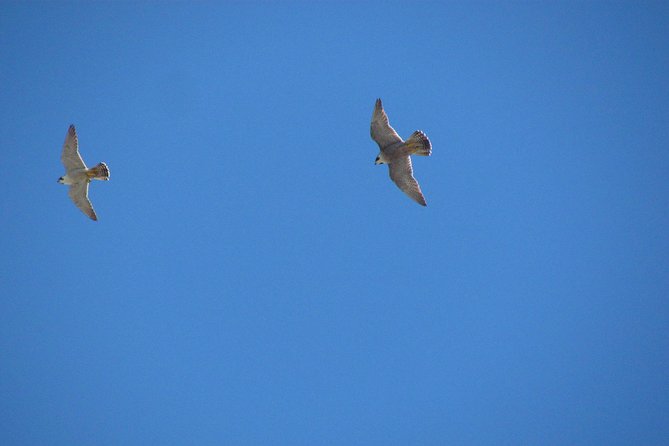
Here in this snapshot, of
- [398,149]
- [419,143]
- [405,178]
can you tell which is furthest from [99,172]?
[419,143]

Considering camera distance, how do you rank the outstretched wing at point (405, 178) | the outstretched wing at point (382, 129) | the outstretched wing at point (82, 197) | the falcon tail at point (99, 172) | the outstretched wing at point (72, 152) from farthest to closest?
the outstretched wing at point (82, 197)
the outstretched wing at point (72, 152)
the falcon tail at point (99, 172)
the outstretched wing at point (405, 178)
the outstretched wing at point (382, 129)

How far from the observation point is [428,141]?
1021 cm

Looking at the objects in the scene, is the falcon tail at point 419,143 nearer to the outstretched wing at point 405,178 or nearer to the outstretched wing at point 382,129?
the outstretched wing at point 382,129

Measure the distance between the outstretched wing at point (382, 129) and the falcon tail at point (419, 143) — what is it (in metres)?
0.32

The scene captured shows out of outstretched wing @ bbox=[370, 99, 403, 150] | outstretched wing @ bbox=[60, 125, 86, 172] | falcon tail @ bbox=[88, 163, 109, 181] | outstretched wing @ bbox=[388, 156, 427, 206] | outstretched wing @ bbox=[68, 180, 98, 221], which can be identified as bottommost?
outstretched wing @ bbox=[68, 180, 98, 221]

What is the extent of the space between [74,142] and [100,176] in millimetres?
1080

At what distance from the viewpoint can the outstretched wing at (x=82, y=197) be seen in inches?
476

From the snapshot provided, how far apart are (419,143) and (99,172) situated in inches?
290

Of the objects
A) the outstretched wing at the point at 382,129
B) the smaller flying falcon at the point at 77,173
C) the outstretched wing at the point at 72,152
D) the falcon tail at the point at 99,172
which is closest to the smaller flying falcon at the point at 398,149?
the outstretched wing at the point at 382,129

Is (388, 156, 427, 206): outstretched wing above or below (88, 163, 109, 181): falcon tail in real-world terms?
above

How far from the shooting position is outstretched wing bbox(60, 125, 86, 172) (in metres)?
11.7

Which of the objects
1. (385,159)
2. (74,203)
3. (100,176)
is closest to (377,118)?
(385,159)

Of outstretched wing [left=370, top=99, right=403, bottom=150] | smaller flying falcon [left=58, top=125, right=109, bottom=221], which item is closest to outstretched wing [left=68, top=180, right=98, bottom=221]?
smaller flying falcon [left=58, top=125, right=109, bottom=221]

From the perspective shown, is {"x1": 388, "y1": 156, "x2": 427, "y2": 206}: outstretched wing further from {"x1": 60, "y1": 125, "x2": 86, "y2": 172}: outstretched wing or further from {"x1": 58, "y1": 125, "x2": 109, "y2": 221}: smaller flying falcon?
{"x1": 60, "y1": 125, "x2": 86, "y2": 172}: outstretched wing
